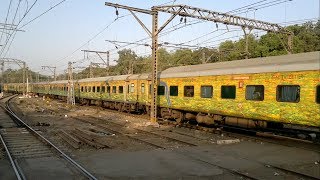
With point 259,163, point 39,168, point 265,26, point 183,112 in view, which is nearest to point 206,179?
point 259,163

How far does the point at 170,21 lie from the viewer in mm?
20344

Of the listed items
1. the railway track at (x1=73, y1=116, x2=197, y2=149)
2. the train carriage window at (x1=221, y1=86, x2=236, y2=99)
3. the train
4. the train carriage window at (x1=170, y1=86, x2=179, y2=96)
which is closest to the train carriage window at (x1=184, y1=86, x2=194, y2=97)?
the train

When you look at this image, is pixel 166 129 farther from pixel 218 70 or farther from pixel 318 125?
pixel 318 125

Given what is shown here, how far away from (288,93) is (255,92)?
174 centimetres

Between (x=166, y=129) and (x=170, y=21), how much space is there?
609 centimetres

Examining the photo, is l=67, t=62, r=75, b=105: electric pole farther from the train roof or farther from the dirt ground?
the dirt ground

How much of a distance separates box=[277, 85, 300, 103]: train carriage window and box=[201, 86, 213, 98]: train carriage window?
4.43m

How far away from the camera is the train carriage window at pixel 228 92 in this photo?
16.4 metres

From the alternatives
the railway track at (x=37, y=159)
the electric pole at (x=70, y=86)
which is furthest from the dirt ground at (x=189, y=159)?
the electric pole at (x=70, y=86)

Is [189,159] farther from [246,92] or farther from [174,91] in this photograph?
[174,91]

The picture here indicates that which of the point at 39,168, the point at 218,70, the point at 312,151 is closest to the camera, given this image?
the point at 39,168

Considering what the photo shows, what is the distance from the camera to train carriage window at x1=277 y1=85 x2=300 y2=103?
13.3 meters

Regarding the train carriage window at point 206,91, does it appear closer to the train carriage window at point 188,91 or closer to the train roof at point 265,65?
the train roof at point 265,65

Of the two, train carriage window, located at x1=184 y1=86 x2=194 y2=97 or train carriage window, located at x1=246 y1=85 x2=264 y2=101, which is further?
train carriage window, located at x1=184 y1=86 x2=194 y2=97
